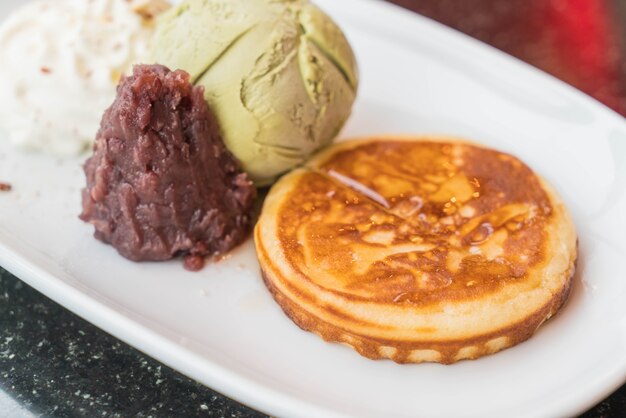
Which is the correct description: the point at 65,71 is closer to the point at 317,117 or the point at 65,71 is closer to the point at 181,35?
the point at 181,35

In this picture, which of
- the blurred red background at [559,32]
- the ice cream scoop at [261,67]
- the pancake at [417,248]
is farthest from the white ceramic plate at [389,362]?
the blurred red background at [559,32]

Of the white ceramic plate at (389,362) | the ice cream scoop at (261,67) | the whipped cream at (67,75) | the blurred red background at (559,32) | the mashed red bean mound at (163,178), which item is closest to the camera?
the white ceramic plate at (389,362)

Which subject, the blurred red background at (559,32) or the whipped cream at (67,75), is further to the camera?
the blurred red background at (559,32)

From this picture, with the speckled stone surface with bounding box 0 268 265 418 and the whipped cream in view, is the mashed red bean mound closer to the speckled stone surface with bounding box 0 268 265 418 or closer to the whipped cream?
the speckled stone surface with bounding box 0 268 265 418

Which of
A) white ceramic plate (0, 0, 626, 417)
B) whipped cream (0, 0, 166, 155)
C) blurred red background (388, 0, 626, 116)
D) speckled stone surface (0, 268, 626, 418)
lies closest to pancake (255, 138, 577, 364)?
white ceramic plate (0, 0, 626, 417)

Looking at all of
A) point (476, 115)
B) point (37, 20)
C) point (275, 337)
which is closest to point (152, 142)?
point (275, 337)

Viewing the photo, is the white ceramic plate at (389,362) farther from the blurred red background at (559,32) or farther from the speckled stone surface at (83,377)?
the blurred red background at (559,32)
